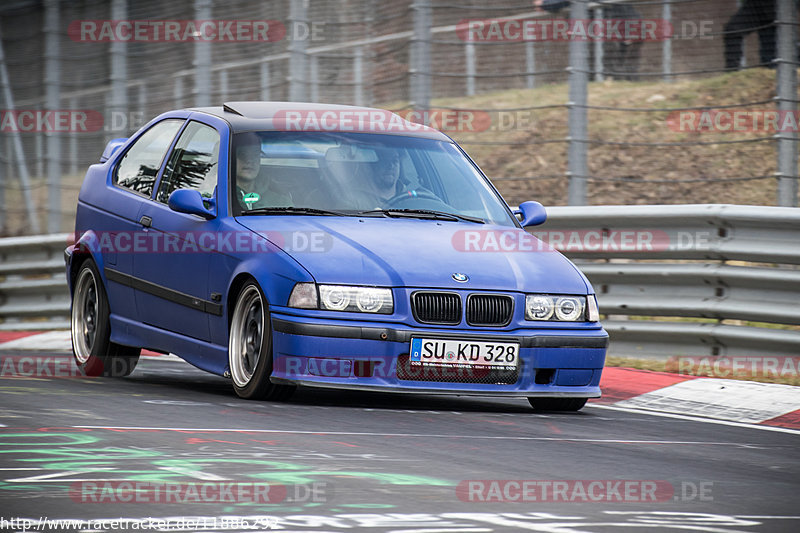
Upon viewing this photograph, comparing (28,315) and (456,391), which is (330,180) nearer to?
(456,391)

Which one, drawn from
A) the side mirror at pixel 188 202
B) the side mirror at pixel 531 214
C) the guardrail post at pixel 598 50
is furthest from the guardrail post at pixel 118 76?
the side mirror at pixel 188 202

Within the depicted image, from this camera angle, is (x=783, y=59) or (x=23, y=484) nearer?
(x=23, y=484)

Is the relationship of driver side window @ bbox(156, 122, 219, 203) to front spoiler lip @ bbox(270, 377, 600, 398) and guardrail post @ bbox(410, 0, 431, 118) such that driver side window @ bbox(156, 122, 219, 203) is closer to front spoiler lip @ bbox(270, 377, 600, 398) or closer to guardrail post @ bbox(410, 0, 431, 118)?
front spoiler lip @ bbox(270, 377, 600, 398)

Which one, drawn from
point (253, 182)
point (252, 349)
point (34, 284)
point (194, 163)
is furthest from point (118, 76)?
point (252, 349)

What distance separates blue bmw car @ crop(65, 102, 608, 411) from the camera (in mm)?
7562

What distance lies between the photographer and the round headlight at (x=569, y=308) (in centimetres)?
800

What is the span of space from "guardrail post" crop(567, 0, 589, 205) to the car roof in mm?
2417

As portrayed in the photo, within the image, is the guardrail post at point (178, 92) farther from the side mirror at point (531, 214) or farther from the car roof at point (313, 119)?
the side mirror at point (531, 214)

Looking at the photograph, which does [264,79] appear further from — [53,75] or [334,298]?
[334,298]

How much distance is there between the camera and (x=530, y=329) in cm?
786

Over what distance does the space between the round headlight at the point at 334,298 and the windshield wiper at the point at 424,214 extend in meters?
0.96

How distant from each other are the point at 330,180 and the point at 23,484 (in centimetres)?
372

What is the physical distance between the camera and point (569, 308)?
8.05 metres

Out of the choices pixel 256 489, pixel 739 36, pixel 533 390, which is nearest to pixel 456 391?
pixel 533 390
